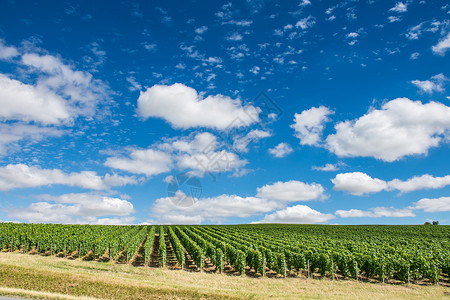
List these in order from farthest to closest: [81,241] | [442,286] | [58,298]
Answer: [81,241] < [442,286] < [58,298]

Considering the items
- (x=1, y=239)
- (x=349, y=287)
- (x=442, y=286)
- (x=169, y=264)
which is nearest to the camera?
(x=349, y=287)

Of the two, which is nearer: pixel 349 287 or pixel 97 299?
pixel 97 299

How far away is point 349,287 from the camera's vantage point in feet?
74.2

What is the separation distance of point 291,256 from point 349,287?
668 centimetres

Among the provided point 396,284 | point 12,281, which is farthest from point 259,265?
point 12,281

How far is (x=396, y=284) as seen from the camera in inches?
978

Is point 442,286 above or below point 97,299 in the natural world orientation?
below

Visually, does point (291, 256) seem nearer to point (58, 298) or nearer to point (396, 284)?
point (396, 284)

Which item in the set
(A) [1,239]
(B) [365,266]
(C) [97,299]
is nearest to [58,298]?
(C) [97,299]

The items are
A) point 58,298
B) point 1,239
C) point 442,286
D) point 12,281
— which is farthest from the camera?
point 1,239

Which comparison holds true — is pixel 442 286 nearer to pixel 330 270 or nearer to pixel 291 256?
pixel 330 270

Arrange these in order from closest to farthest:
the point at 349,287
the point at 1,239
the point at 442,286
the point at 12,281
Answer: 1. the point at 12,281
2. the point at 349,287
3. the point at 442,286
4. the point at 1,239

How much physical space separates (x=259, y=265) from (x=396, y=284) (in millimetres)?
11441

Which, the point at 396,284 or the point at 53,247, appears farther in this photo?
the point at 53,247
